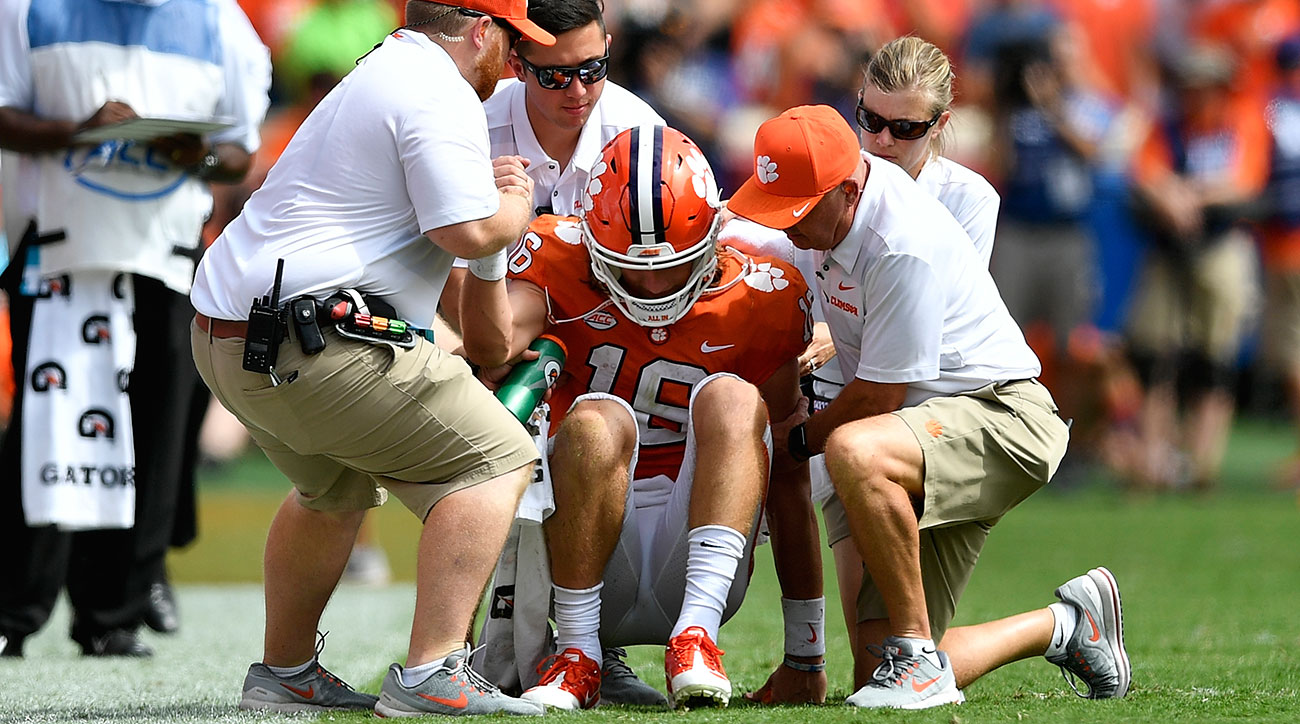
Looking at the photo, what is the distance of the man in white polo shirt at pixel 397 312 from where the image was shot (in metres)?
3.79

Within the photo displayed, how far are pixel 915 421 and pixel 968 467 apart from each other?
Answer: 7.3 inches

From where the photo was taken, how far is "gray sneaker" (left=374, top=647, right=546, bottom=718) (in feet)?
12.6

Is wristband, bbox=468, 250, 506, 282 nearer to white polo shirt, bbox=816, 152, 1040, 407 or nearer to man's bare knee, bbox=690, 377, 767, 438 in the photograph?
man's bare knee, bbox=690, 377, 767, 438

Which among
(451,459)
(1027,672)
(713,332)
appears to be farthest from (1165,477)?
(451,459)

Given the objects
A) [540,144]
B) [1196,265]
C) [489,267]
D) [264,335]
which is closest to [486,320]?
[489,267]

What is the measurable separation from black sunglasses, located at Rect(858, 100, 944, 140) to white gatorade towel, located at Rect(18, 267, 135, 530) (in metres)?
2.68

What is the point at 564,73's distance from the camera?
192 inches

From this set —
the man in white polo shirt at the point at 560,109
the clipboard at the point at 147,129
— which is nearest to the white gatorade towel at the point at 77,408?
the clipboard at the point at 147,129

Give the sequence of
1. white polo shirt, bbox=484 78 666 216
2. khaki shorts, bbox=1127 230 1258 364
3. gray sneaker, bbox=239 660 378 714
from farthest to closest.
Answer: khaki shorts, bbox=1127 230 1258 364, white polo shirt, bbox=484 78 666 216, gray sneaker, bbox=239 660 378 714

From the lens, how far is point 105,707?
4.43 metres

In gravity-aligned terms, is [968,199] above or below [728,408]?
above

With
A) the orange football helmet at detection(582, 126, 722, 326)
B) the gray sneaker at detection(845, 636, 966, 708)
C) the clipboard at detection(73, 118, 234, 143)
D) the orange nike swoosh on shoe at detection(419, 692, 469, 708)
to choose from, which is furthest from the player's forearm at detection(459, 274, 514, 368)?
the clipboard at detection(73, 118, 234, 143)

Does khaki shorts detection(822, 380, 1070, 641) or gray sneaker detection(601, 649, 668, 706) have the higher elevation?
khaki shorts detection(822, 380, 1070, 641)

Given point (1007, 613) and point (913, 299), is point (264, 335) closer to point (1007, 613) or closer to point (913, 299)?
point (913, 299)
